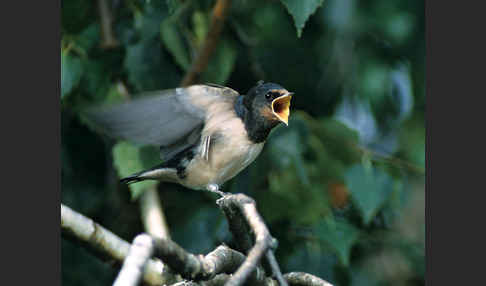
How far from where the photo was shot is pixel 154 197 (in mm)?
2672

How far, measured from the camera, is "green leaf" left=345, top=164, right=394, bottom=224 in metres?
2.64

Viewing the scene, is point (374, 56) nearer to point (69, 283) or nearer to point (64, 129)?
point (64, 129)

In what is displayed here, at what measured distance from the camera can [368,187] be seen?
2.67 m

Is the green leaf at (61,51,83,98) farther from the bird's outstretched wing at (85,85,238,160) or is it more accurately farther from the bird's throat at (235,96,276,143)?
the bird's throat at (235,96,276,143)

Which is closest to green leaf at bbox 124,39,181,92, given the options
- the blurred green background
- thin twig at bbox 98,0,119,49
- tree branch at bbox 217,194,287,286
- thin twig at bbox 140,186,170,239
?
the blurred green background

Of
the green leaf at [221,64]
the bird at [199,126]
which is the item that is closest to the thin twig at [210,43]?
the green leaf at [221,64]

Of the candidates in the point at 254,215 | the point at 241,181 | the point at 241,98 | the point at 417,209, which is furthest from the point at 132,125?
the point at 417,209

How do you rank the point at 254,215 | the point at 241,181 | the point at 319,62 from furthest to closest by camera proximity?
the point at 319,62 → the point at 241,181 → the point at 254,215

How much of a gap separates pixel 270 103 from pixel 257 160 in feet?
2.08

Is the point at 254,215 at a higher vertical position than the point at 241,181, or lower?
higher

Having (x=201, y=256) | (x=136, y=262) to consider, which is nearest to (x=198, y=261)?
(x=201, y=256)

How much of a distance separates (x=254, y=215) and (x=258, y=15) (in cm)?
210

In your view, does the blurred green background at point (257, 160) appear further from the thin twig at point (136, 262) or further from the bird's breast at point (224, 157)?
the thin twig at point (136, 262)

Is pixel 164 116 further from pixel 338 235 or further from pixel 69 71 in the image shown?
pixel 338 235
